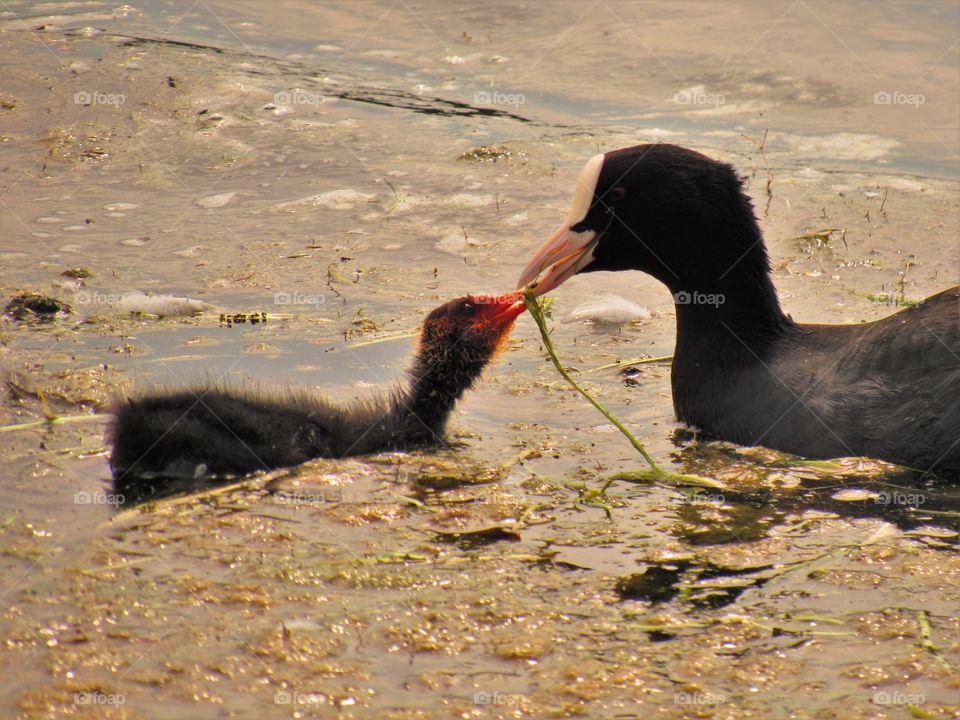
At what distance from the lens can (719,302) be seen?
5531 millimetres

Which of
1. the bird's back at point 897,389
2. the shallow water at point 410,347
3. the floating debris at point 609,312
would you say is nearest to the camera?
the shallow water at point 410,347

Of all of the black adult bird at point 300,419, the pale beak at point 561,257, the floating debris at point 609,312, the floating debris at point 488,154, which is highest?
the floating debris at point 488,154

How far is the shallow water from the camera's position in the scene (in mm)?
3557

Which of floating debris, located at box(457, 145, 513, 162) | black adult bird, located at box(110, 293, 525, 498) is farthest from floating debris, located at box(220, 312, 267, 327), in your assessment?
floating debris, located at box(457, 145, 513, 162)

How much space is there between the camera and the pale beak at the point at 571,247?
5500 millimetres

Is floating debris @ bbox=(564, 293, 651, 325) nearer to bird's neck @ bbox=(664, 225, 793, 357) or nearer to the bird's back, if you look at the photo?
bird's neck @ bbox=(664, 225, 793, 357)

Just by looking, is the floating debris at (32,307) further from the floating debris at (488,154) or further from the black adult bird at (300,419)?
the floating debris at (488,154)

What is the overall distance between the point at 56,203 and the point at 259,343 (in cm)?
229

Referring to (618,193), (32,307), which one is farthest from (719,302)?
(32,307)

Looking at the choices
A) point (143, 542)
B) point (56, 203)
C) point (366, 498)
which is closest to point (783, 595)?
point (366, 498)

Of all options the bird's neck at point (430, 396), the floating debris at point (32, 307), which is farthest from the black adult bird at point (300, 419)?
the floating debris at point (32, 307)

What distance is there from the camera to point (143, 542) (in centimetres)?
420

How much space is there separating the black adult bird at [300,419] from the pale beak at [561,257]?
0.26 meters

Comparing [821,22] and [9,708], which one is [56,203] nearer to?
[9,708]
